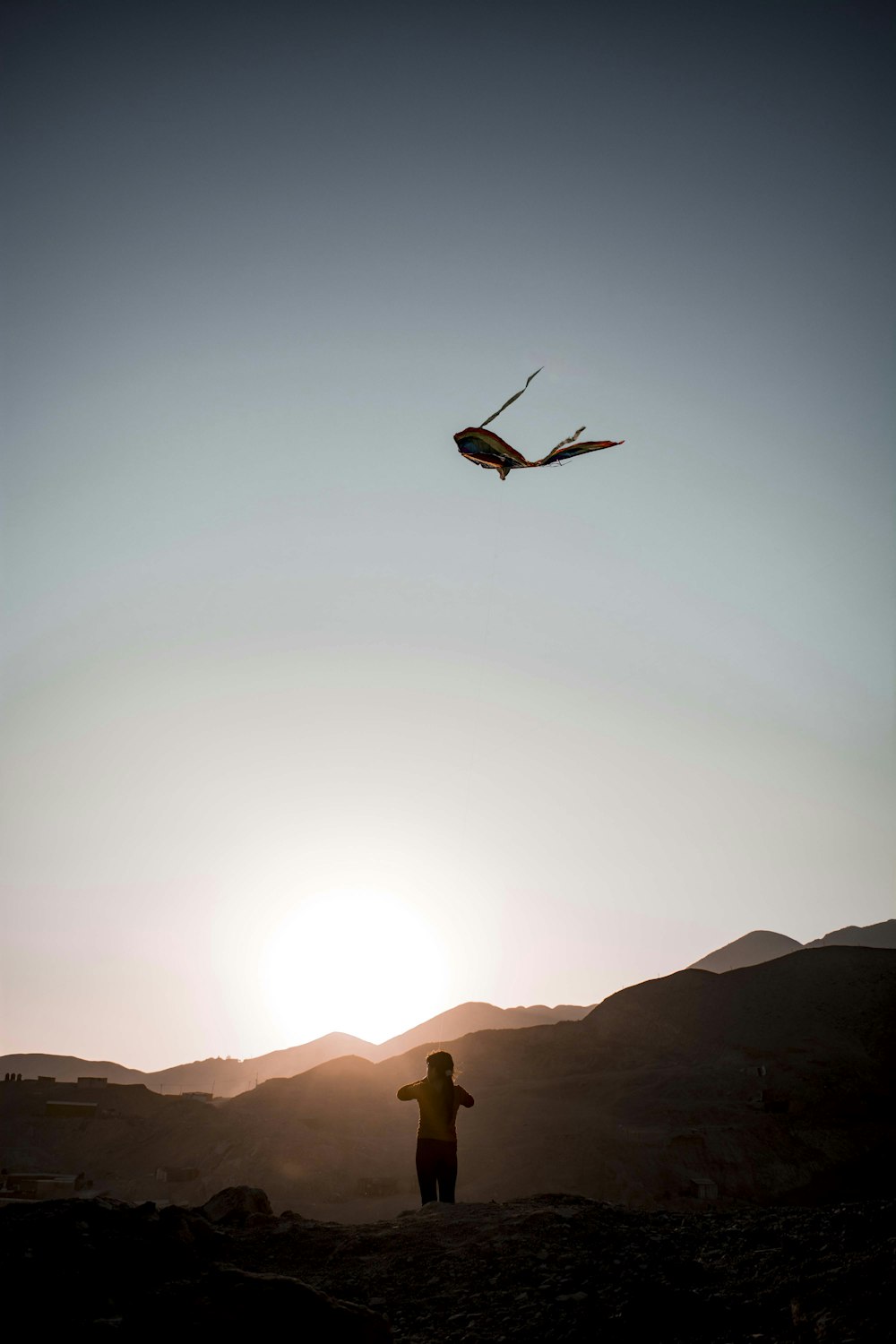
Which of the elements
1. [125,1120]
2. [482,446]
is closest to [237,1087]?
[125,1120]

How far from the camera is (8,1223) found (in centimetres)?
509

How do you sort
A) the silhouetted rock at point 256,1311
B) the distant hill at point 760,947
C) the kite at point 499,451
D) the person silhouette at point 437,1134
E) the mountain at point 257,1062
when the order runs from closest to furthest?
the silhouetted rock at point 256,1311
the person silhouette at point 437,1134
the kite at point 499,451
the distant hill at point 760,947
the mountain at point 257,1062

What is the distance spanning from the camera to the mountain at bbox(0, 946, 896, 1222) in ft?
81.7

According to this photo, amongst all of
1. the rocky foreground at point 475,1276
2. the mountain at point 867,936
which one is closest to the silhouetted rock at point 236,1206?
the rocky foreground at point 475,1276

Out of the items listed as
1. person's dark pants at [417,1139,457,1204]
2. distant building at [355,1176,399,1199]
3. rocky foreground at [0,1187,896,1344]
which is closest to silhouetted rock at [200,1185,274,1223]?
rocky foreground at [0,1187,896,1344]

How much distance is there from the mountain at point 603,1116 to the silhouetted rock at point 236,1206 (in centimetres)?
1230

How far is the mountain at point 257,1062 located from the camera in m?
133

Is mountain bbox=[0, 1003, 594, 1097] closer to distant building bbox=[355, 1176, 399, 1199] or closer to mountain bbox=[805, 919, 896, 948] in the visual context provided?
mountain bbox=[805, 919, 896, 948]

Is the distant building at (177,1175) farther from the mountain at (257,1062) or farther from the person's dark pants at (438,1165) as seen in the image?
the mountain at (257,1062)

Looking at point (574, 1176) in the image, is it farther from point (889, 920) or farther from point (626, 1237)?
point (889, 920)

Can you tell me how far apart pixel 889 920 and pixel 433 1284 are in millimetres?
124214

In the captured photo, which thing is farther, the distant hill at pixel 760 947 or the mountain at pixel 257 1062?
the mountain at pixel 257 1062

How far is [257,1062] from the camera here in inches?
5969

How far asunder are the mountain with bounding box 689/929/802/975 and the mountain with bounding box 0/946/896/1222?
82973 mm
